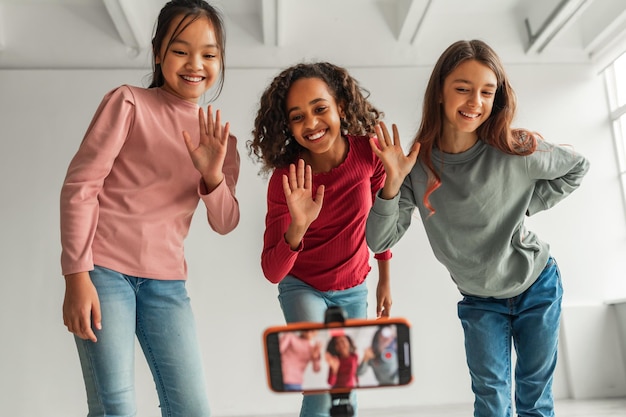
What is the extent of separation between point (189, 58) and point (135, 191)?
0.39 metres

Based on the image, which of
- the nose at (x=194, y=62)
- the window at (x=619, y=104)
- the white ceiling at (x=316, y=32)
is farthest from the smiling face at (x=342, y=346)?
the window at (x=619, y=104)

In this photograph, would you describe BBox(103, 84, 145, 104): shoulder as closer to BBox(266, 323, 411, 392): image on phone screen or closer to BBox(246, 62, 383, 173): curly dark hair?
BBox(246, 62, 383, 173): curly dark hair

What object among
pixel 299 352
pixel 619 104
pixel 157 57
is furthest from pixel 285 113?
pixel 619 104

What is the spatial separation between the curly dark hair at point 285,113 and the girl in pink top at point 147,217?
1.08 ft

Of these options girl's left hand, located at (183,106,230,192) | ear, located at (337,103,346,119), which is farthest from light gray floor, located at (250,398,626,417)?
girl's left hand, located at (183,106,230,192)

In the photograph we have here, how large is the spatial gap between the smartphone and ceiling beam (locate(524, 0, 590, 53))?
151 inches

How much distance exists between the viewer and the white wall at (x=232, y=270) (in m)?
4.56

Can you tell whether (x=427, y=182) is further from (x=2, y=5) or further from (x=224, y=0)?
(x=2, y=5)

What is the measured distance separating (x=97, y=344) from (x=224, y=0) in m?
3.62

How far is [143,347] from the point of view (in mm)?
1589

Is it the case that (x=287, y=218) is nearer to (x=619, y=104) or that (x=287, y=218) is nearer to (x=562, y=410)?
(x=562, y=410)

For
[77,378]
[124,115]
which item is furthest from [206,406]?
[77,378]

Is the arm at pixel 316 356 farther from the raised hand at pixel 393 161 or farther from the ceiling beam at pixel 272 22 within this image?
the ceiling beam at pixel 272 22

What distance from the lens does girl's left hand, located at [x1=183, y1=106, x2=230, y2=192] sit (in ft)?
5.32
